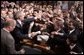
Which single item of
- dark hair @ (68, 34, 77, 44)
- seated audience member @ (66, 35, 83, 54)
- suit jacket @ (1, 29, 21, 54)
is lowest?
seated audience member @ (66, 35, 83, 54)

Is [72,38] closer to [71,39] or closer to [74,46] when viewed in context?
[71,39]

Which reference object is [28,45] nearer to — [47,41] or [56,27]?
[47,41]

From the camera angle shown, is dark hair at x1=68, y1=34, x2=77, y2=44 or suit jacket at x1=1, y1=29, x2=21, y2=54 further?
dark hair at x1=68, y1=34, x2=77, y2=44

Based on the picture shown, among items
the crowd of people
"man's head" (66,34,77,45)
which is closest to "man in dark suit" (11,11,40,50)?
the crowd of people

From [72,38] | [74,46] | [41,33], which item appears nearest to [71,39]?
[72,38]

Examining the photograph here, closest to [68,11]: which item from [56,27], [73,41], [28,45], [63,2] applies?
[63,2]

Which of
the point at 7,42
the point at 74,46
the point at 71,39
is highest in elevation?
the point at 7,42

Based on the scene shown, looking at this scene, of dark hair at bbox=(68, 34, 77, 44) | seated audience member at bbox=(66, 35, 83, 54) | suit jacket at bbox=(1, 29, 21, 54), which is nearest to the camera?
suit jacket at bbox=(1, 29, 21, 54)

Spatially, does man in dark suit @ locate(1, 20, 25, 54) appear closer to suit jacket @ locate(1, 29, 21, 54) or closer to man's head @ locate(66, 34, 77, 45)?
suit jacket @ locate(1, 29, 21, 54)

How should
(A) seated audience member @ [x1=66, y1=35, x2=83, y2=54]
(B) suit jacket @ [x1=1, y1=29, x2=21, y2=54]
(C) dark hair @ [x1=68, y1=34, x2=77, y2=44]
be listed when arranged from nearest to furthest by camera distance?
(B) suit jacket @ [x1=1, y1=29, x2=21, y2=54] < (A) seated audience member @ [x1=66, y1=35, x2=83, y2=54] < (C) dark hair @ [x1=68, y1=34, x2=77, y2=44]

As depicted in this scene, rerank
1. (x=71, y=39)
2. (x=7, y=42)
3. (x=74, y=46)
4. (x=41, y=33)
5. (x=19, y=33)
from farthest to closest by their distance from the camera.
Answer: (x=41, y=33) < (x=19, y=33) < (x=71, y=39) < (x=74, y=46) < (x=7, y=42)

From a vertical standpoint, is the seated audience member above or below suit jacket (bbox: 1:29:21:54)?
below

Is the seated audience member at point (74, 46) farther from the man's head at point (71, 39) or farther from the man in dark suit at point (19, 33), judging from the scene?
the man in dark suit at point (19, 33)

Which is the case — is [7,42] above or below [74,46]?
above
